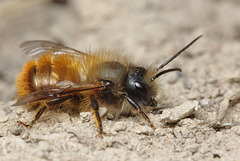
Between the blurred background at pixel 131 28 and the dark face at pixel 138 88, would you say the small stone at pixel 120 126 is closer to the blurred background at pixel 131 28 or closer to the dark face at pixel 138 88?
the dark face at pixel 138 88

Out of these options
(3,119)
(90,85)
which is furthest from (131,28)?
(3,119)

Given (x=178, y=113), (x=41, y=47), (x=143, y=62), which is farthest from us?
(x=41, y=47)

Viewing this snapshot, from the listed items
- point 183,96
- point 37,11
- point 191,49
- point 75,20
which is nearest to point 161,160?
point 183,96

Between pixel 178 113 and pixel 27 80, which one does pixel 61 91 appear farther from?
pixel 178 113

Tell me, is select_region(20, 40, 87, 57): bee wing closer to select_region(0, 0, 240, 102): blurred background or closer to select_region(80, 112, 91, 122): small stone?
select_region(0, 0, 240, 102): blurred background

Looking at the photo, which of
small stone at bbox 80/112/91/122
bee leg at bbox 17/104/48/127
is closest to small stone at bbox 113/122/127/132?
small stone at bbox 80/112/91/122

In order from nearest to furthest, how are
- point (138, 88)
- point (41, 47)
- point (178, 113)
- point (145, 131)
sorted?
1. point (145, 131)
2. point (178, 113)
3. point (138, 88)
4. point (41, 47)
